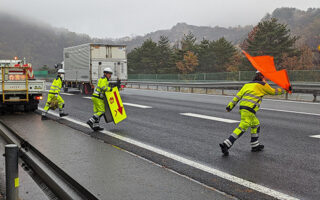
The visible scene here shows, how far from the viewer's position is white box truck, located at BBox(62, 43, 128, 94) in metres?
22.7

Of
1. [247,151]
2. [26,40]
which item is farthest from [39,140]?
[26,40]

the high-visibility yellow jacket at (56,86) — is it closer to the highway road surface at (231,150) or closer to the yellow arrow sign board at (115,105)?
the highway road surface at (231,150)

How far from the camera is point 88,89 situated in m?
23.6

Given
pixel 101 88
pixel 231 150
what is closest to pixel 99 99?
pixel 101 88

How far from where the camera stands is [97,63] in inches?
898

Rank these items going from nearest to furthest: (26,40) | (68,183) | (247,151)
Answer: (68,183) < (247,151) < (26,40)

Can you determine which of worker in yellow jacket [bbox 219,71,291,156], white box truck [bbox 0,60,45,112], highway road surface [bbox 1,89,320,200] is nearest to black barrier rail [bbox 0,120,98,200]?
highway road surface [bbox 1,89,320,200]

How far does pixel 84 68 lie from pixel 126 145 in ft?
57.5

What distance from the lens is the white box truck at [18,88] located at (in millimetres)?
11789

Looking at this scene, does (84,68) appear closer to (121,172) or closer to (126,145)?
(126,145)

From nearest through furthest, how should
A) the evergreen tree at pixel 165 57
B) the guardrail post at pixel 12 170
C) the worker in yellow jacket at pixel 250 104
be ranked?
the guardrail post at pixel 12 170 < the worker in yellow jacket at pixel 250 104 < the evergreen tree at pixel 165 57

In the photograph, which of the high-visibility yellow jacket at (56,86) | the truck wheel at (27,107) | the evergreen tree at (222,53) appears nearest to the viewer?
the high-visibility yellow jacket at (56,86)

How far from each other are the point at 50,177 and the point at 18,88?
8.11m

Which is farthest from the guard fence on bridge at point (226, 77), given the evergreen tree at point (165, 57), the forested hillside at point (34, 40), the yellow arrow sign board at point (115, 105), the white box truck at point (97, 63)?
the forested hillside at point (34, 40)
